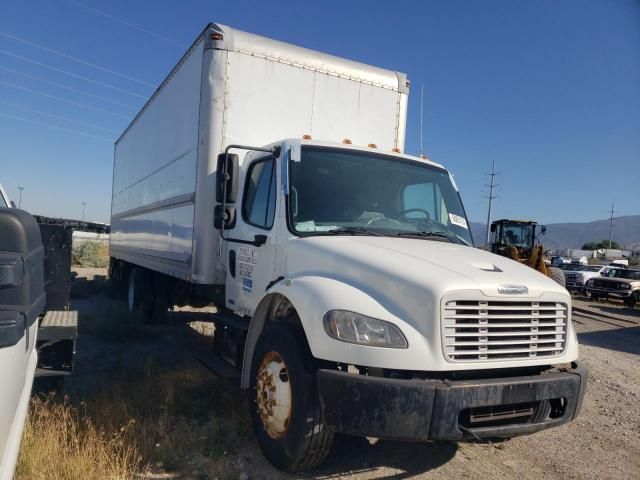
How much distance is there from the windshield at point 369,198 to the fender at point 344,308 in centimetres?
72

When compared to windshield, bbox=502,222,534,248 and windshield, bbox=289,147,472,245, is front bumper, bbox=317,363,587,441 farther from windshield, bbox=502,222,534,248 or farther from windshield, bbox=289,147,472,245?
windshield, bbox=502,222,534,248

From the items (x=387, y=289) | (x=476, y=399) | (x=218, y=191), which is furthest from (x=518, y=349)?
(x=218, y=191)

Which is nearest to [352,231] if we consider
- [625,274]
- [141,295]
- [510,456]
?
[510,456]

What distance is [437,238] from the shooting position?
4.24 meters

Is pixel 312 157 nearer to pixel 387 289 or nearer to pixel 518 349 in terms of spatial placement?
pixel 387 289

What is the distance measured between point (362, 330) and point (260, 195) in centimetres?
205

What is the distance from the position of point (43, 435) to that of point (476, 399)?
3029 mm

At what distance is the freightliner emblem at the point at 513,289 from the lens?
3131mm

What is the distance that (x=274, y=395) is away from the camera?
11.6 feet

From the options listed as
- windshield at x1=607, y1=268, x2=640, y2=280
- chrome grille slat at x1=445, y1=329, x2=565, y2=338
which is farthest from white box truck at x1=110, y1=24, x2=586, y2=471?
windshield at x1=607, y1=268, x2=640, y2=280

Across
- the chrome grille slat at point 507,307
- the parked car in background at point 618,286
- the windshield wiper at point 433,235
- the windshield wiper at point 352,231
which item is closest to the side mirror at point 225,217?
the windshield wiper at point 352,231

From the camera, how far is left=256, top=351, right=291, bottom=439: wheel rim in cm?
342

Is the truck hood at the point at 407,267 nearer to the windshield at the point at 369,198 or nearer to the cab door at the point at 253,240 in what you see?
the windshield at the point at 369,198

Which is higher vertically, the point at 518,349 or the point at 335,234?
the point at 335,234
